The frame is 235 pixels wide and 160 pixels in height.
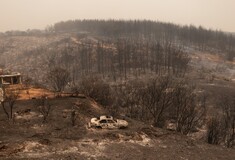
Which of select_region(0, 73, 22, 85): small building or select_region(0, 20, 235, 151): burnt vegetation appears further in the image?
select_region(0, 73, 22, 85): small building

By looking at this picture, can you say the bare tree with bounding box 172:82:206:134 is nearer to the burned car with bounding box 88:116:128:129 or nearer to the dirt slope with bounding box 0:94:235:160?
the dirt slope with bounding box 0:94:235:160

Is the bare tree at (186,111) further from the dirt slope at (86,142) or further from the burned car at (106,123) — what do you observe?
Answer: the burned car at (106,123)

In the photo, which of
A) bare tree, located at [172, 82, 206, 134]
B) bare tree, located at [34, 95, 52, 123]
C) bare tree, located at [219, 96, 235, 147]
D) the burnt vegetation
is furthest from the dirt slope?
bare tree, located at [172, 82, 206, 134]

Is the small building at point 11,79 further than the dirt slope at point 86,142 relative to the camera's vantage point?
Yes

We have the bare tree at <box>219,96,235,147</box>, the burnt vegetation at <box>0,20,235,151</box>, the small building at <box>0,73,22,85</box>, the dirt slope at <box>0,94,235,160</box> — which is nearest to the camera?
the dirt slope at <box>0,94,235,160</box>

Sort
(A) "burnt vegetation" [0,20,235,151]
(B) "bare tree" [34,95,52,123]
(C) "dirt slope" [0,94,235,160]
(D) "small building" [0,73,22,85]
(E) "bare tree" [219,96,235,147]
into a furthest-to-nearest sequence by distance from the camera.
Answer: (D) "small building" [0,73,22,85] < (A) "burnt vegetation" [0,20,235,151] < (E) "bare tree" [219,96,235,147] < (B) "bare tree" [34,95,52,123] < (C) "dirt slope" [0,94,235,160]

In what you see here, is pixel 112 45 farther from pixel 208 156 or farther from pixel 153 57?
pixel 208 156

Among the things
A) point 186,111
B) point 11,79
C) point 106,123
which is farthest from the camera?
point 11,79

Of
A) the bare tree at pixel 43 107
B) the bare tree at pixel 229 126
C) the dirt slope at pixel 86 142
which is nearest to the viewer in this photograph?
the dirt slope at pixel 86 142

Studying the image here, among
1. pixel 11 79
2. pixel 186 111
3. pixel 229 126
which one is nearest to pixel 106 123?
pixel 186 111

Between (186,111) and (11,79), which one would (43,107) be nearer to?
(186,111)

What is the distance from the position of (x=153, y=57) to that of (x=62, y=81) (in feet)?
223

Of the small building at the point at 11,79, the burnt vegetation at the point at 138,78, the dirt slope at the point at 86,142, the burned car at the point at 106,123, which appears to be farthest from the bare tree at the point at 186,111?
the small building at the point at 11,79

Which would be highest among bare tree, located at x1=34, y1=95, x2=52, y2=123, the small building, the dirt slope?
the small building
